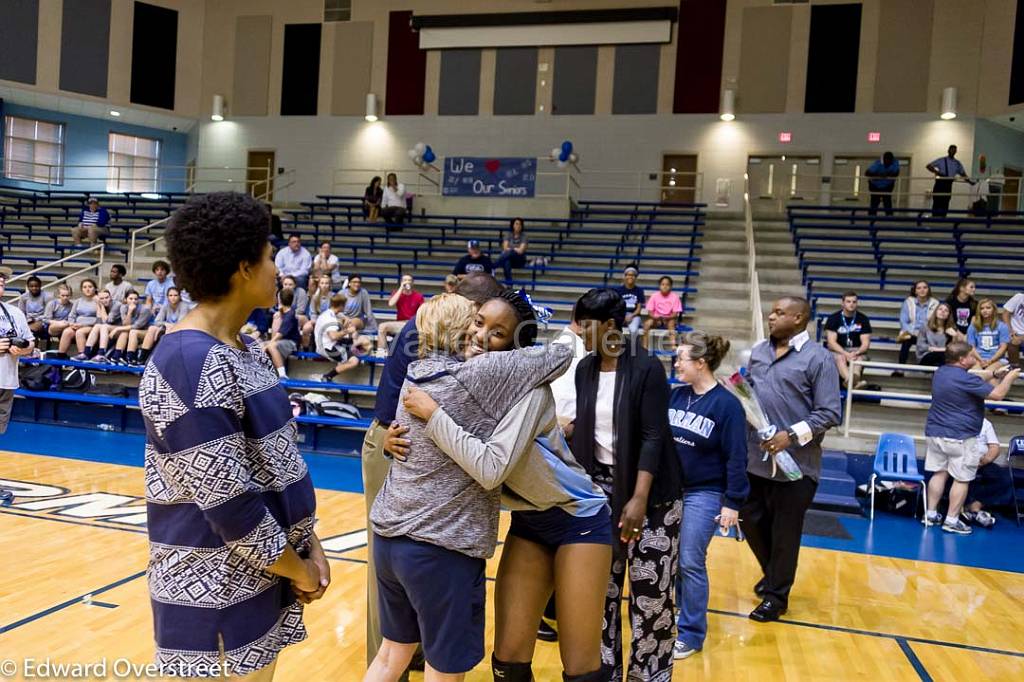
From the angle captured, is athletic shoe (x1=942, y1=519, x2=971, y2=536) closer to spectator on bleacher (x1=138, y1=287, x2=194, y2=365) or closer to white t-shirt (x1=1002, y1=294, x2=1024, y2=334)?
white t-shirt (x1=1002, y1=294, x2=1024, y2=334)

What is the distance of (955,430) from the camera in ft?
22.5

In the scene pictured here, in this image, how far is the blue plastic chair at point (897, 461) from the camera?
282 inches

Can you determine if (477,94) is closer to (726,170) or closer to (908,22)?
(726,170)

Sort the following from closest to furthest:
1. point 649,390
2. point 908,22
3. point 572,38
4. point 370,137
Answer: point 649,390
point 908,22
point 572,38
point 370,137

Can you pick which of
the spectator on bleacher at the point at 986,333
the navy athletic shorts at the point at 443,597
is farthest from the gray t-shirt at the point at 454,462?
the spectator on bleacher at the point at 986,333

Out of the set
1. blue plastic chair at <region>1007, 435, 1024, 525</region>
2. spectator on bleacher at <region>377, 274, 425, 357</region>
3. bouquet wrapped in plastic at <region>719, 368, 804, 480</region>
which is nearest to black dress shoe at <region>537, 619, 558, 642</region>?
bouquet wrapped in plastic at <region>719, 368, 804, 480</region>

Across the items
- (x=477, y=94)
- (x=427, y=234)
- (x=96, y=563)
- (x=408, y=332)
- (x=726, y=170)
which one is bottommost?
(x=96, y=563)

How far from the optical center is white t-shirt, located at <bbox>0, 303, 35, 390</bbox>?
5.79 meters

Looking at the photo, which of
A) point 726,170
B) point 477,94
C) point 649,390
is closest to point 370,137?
point 477,94

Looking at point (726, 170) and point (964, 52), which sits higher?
point (964, 52)

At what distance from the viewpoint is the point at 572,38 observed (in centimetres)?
1758

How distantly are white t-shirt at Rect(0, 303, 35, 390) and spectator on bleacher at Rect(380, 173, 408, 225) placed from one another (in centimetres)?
971

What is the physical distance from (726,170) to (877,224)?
3.96 metres

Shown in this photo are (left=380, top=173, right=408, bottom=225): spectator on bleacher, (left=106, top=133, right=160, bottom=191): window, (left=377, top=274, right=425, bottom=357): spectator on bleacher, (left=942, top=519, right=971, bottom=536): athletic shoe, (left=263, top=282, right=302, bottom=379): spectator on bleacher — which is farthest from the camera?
(left=106, top=133, right=160, bottom=191): window
